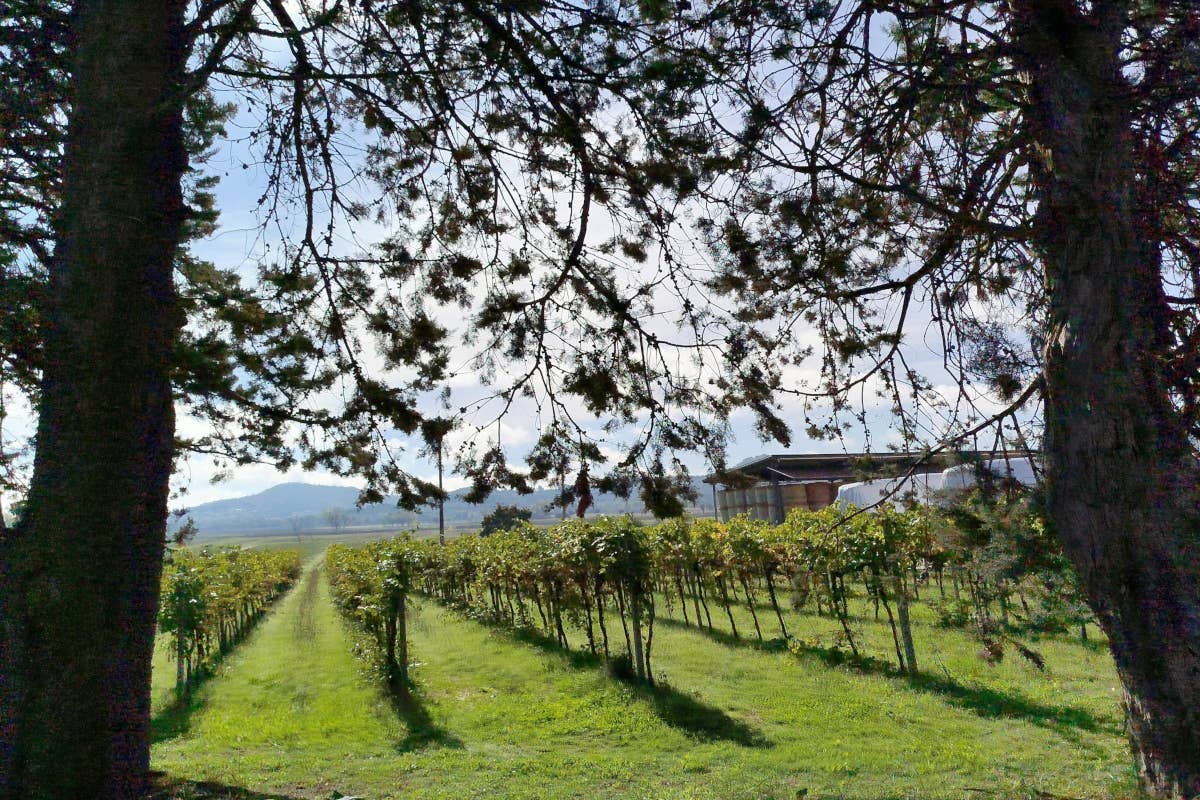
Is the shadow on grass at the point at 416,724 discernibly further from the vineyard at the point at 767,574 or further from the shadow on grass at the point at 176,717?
the shadow on grass at the point at 176,717

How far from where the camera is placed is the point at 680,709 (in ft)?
31.6

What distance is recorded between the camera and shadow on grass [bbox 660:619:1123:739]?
8.31m

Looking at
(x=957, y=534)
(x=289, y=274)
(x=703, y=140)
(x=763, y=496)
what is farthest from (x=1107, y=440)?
(x=763, y=496)

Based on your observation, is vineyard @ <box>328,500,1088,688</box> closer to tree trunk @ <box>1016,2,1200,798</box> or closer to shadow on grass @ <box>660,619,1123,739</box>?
shadow on grass @ <box>660,619,1123,739</box>

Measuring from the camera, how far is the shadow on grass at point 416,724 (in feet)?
29.0

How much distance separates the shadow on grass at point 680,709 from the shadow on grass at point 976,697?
2887 millimetres

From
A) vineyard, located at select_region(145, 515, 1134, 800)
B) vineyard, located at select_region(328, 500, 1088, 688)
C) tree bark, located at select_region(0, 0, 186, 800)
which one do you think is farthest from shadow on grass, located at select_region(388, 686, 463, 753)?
tree bark, located at select_region(0, 0, 186, 800)

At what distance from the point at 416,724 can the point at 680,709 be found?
11.5 ft

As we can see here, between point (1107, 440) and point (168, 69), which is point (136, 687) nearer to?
point (168, 69)

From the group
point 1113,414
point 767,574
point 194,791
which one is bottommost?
point 194,791

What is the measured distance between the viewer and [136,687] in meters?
3.36

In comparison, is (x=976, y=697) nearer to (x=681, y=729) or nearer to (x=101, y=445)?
(x=681, y=729)

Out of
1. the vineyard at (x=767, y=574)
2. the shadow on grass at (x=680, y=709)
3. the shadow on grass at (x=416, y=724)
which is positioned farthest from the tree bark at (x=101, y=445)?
the shadow on grass at (x=680, y=709)

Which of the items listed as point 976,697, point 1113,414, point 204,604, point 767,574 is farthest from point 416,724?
point 1113,414
